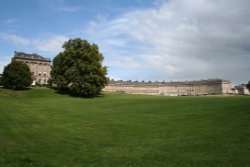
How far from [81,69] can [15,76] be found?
19.4 metres

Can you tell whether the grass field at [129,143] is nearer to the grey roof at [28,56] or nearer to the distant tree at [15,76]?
the distant tree at [15,76]

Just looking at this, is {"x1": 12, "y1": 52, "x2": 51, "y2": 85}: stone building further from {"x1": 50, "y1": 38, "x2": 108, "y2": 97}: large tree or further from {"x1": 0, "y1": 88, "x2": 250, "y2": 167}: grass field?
{"x1": 0, "y1": 88, "x2": 250, "y2": 167}: grass field

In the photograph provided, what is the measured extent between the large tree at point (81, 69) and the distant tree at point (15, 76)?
798 cm

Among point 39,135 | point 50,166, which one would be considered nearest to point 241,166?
point 50,166

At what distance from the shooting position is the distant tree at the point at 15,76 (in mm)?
72125

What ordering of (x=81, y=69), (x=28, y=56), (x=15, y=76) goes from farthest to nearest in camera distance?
(x=28, y=56) → (x=15, y=76) → (x=81, y=69)

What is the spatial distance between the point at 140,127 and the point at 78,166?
10.0 m

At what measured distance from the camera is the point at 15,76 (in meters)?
71.9

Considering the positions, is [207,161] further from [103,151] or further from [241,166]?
[103,151]

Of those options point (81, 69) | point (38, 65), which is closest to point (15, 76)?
point (81, 69)

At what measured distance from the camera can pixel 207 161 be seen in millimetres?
11398

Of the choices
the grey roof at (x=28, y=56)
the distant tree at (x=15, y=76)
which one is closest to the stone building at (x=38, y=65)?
the grey roof at (x=28, y=56)

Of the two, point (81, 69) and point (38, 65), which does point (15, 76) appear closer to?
point (81, 69)

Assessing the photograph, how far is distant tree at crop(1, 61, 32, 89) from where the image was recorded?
7212 centimetres
